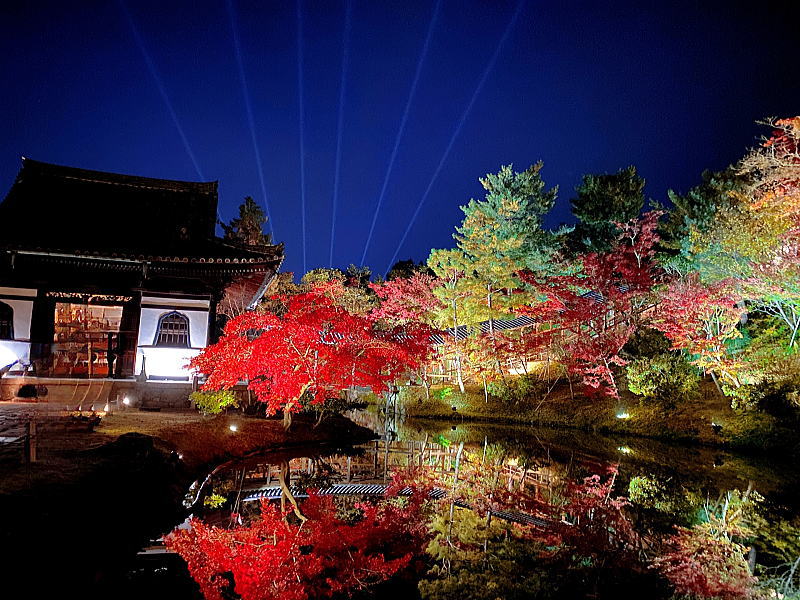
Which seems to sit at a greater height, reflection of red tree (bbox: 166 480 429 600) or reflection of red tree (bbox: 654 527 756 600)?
reflection of red tree (bbox: 654 527 756 600)

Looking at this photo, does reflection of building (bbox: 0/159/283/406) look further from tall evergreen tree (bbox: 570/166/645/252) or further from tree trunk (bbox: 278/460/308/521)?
tall evergreen tree (bbox: 570/166/645/252)

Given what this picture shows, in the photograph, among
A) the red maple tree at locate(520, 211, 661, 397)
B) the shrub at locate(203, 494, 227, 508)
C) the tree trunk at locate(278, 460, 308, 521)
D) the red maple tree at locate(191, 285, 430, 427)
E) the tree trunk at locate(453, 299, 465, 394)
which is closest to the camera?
the tree trunk at locate(278, 460, 308, 521)

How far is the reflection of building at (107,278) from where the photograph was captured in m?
13.8

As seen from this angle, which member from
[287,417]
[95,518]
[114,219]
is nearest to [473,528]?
[95,518]

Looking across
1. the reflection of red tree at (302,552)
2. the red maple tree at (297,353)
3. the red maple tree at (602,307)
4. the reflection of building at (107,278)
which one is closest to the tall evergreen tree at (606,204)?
the red maple tree at (602,307)

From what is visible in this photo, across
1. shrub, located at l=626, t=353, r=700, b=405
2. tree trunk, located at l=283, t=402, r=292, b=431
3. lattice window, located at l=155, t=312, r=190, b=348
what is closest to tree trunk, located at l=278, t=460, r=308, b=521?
tree trunk, located at l=283, t=402, r=292, b=431

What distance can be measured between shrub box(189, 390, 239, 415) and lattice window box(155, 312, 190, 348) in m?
2.03

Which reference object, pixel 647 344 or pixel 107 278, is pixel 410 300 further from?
pixel 107 278

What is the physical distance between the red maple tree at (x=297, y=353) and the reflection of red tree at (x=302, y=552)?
4.64 meters

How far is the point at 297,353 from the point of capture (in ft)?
41.5

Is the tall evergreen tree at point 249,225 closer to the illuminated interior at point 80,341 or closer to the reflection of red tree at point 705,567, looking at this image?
the illuminated interior at point 80,341

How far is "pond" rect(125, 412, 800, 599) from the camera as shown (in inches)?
225

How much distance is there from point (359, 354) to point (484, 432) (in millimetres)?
8224

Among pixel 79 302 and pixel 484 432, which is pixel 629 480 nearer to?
pixel 484 432
